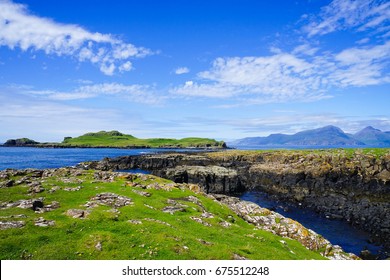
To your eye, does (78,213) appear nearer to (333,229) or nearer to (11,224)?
(11,224)

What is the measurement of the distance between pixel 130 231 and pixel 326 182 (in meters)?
60.9

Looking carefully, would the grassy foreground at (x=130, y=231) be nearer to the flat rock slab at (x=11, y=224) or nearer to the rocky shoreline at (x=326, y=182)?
the flat rock slab at (x=11, y=224)

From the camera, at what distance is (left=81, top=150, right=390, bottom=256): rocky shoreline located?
49281 millimetres

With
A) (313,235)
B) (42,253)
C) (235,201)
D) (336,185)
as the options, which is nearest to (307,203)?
(336,185)

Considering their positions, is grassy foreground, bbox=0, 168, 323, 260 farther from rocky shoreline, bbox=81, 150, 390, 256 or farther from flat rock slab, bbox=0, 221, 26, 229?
rocky shoreline, bbox=81, 150, 390, 256

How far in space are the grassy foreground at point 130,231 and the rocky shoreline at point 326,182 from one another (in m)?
26.1

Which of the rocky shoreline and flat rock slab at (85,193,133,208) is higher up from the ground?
flat rock slab at (85,193,133,208)

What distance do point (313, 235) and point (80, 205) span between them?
24.0 meters

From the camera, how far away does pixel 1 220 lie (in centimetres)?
2008

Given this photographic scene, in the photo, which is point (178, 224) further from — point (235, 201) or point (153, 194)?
point (235, 201)

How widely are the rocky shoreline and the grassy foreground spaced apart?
26104 millimetres

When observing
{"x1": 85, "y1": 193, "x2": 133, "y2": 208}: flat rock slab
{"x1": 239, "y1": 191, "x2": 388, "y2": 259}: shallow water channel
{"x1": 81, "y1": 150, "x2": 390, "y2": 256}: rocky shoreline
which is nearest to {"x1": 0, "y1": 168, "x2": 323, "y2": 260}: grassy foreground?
{"x1": 85, "y1": 193, "x2": 133, "y2": 208}: flat rock slab

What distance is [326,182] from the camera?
6831 centimetres

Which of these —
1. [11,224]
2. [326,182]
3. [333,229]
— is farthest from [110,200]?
[326,182]
